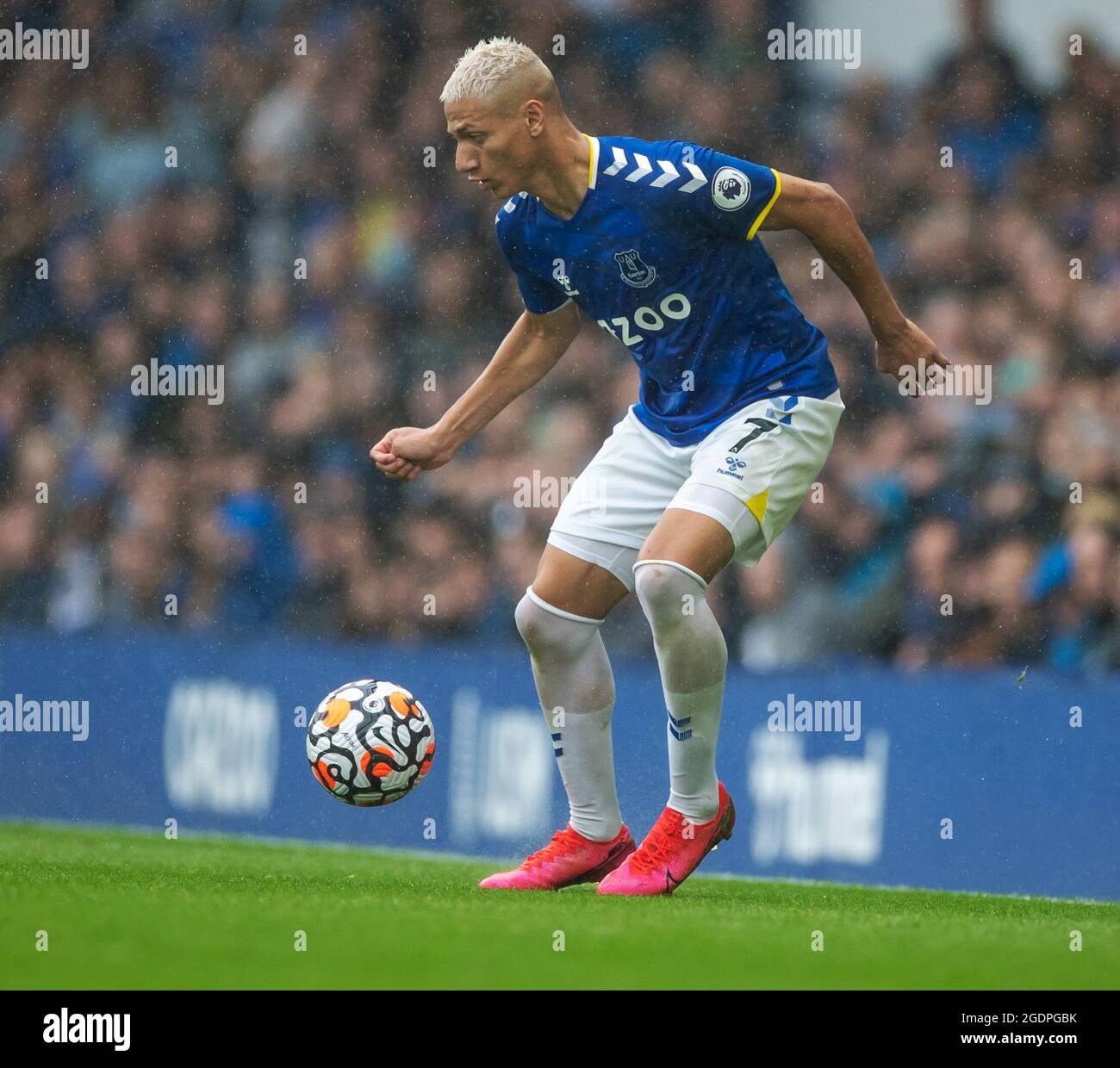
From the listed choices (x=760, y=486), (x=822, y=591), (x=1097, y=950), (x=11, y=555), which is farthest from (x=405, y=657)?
(x=1097, y=950)

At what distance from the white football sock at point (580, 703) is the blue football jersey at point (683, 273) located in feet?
2.12

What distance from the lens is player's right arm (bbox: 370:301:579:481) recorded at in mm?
5883

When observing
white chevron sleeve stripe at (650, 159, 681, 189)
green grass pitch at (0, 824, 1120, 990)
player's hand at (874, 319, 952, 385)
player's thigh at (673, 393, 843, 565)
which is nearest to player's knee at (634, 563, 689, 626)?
player's thigh at (673, 393, 843, 565)

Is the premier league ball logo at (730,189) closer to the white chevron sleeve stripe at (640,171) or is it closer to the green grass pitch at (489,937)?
the white chevron sleeve stripe at (640,171)

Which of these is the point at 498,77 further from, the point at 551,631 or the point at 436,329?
the point at 436,329

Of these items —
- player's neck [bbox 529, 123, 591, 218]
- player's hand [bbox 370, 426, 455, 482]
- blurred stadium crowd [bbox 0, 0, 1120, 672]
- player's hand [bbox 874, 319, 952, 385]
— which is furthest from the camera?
blurred stadium crowd [bbox 0, 0, 1120, 672]

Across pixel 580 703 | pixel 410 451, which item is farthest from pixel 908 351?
pixel 410 451

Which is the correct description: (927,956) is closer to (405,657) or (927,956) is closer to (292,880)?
(292,880)

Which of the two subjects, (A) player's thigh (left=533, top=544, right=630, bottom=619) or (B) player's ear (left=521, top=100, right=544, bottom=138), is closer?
(B) player's ear (left=521, top=100, right=544, bottom=138)

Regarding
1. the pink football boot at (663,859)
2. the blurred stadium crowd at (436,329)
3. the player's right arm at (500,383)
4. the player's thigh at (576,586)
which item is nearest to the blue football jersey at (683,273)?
the player's right arm at (500,383)

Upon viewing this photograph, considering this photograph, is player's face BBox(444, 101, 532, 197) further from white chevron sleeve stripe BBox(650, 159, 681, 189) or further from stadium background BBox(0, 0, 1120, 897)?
stadium background BBox(0, 0, 1120, 897)

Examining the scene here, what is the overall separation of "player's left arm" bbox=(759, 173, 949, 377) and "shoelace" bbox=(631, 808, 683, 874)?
146 centimetres

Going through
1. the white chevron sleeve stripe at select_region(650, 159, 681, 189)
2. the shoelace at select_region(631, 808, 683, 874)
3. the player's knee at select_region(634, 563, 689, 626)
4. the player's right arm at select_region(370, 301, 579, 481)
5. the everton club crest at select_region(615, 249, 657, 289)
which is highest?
the white chevron sleeve stripe at select_region(650, 159, 681, 189)
